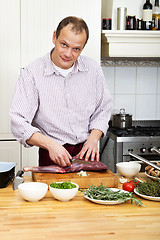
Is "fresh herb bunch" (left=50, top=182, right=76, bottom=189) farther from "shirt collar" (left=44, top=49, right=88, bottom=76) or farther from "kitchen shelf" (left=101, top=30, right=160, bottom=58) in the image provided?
"kitchen shelf" (left=101, top=30, right=160, bottom=58)

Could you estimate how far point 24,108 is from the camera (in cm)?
211

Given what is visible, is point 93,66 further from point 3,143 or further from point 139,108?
point 139,108

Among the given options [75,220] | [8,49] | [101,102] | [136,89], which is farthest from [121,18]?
[75,220]

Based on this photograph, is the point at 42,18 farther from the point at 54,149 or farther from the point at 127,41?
the point at 54,149

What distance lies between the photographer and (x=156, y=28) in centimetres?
342

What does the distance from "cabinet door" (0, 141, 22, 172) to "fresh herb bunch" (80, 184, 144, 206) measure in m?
1.61

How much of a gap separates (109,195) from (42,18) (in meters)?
1.95

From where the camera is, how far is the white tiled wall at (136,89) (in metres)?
3.77

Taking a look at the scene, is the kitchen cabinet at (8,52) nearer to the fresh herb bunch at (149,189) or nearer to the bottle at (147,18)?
the bottle at (147,18)

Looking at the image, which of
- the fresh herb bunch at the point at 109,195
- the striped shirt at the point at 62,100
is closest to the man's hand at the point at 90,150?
the striped shirt at the point at 62,100

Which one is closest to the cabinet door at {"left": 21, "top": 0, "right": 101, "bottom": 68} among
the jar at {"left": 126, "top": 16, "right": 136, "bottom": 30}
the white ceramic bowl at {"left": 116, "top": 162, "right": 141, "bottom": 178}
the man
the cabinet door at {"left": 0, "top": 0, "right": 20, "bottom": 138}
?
the cabinet door at {"left": 0, "top": 0, "right": 20, "bottom": 138}

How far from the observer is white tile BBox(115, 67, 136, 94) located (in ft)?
12.4

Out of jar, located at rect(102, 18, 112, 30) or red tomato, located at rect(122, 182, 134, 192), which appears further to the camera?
jar, located at rect(102, 18, 112, 30)

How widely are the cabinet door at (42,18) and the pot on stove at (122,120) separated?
0.95m
